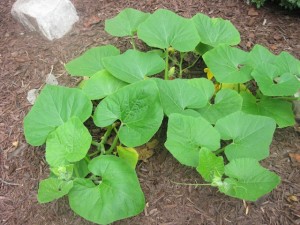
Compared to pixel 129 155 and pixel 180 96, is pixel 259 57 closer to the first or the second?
pixel 180 96

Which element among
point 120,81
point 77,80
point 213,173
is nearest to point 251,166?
point 213,173

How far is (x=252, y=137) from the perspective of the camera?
230 centimetres

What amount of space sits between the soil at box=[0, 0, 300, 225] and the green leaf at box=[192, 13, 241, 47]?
38 cm

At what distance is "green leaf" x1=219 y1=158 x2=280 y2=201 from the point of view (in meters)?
2.06

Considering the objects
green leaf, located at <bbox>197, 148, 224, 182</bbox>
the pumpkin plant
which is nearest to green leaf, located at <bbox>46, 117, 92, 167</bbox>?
the pumpkin plant

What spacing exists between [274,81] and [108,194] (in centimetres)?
146

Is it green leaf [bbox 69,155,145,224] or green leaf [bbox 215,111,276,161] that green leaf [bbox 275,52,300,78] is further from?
green leaf [bbox 69,155,145,224]

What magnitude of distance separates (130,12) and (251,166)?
170 cm

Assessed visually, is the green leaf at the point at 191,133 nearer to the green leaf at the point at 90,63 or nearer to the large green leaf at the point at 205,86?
the large green leaf at the point at 205,86

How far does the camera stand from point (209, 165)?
7.14 feet

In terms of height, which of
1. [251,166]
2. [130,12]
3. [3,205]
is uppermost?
[130,12]

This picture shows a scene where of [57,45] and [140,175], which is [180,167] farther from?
[57,45]

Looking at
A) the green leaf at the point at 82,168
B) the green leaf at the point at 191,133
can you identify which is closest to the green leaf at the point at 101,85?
the green leaf at the point at 82,168

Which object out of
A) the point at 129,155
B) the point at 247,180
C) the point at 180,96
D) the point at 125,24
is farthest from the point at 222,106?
the point at 125,24
